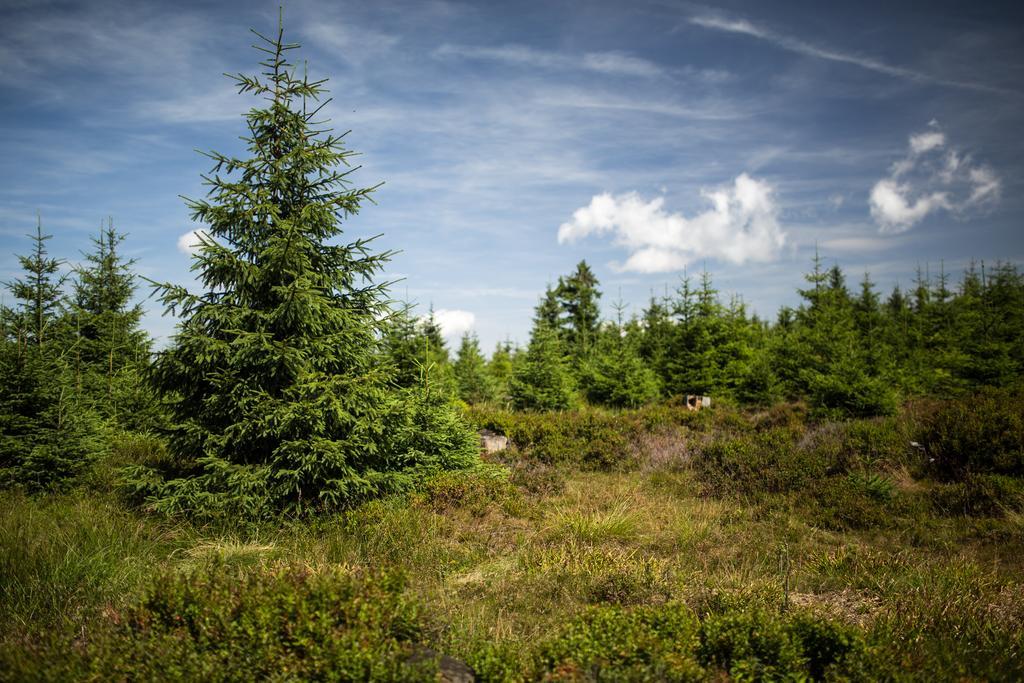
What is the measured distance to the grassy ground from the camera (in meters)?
3.51

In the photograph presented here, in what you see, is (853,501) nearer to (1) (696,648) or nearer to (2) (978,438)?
(2) (978,438)

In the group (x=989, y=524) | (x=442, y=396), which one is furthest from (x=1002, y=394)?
(x=442, y=396)

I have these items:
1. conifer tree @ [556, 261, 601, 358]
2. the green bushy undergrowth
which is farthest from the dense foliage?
conifer tree @ [556, 261, 601, 358]

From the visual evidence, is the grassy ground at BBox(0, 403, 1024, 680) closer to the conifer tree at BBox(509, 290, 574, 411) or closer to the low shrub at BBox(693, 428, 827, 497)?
the low shrub at BBox(693, 428, 827, 497)

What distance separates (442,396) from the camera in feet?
31.0

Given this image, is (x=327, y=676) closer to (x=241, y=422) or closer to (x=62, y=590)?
(x=62, y=590)

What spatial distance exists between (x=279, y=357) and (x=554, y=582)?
15.2 feet

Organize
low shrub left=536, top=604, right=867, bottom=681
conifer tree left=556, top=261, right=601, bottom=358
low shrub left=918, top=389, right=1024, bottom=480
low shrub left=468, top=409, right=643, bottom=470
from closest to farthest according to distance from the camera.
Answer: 1. low shrub left=536, top=604, right=867, bottom=681
2. low shrub left=918, top=389, right=1024, bottom=480
3. low shrub left=468, top=409, right=643, bottom=470
4. conifer tree left=556, top=261, right=601, bottom=358

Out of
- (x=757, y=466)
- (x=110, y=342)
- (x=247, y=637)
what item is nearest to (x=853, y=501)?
(x=757, y=466)

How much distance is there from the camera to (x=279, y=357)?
705cm

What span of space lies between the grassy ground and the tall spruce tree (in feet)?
2.22

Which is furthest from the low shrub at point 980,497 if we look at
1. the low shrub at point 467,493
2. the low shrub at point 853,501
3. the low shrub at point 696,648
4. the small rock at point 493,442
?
the small rock at point 493,442

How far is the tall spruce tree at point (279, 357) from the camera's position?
23.0ft

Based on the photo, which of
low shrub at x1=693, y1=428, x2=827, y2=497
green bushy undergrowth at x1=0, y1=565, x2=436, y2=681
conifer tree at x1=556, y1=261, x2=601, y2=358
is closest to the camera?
green bushy undergrowth at x1=0, y1=565, x2=436, y2=681
